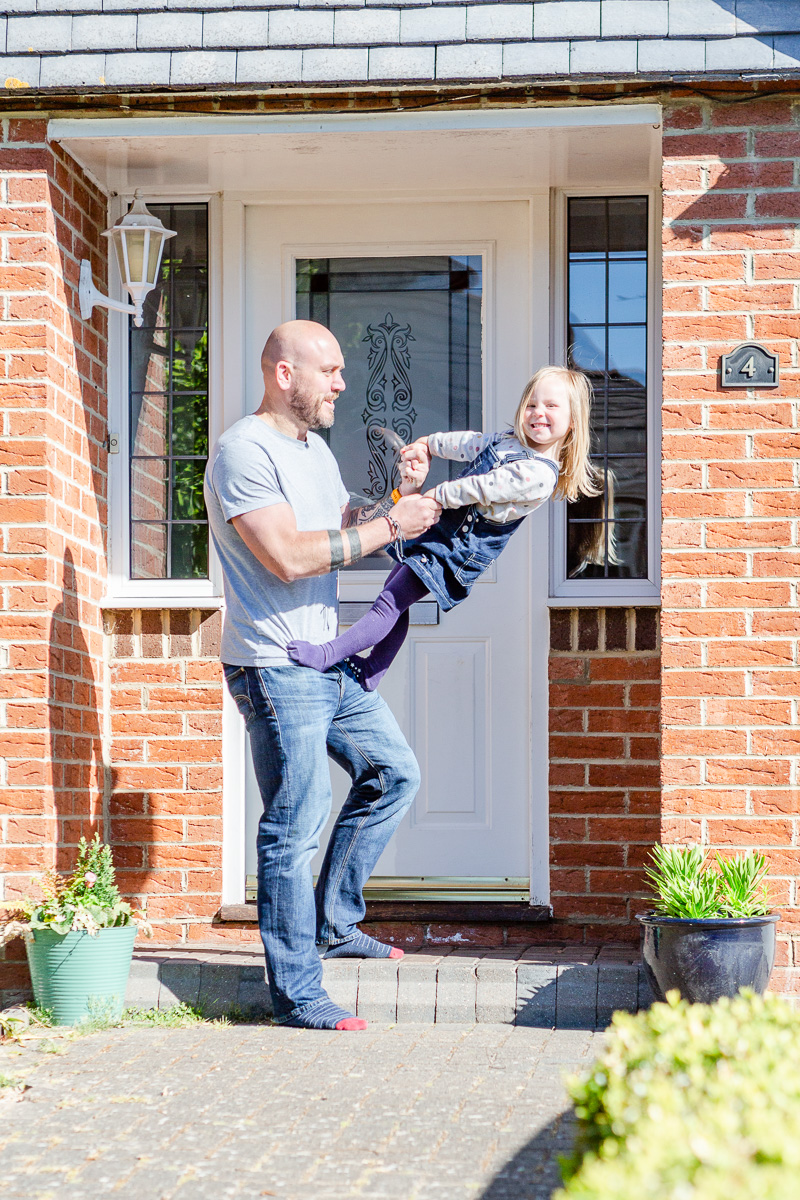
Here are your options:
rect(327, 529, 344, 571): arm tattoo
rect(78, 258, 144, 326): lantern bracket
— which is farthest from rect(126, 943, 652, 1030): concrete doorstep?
rect(78, 258, 144, 326): lantern bracket

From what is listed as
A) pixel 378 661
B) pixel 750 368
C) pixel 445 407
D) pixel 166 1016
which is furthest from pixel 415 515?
pixel 166 1016

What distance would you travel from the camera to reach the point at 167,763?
5.43 m

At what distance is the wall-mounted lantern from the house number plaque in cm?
217

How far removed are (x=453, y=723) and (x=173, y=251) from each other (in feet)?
7.43

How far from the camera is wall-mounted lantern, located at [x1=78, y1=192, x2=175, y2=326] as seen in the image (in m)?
5.16

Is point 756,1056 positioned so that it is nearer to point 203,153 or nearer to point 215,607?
point 215,607

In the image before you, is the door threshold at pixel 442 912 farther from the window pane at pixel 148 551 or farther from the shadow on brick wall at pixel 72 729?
the window pane at pixel 148 551

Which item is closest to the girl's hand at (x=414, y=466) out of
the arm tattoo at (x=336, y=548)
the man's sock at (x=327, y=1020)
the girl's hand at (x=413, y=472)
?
the girl's hand at (x=413, y=472)

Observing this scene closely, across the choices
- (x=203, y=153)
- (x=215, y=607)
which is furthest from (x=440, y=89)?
(x=215, y=607)

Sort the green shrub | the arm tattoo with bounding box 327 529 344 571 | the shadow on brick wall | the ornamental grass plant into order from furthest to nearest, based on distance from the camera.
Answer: the shadow on brick wall
the arm tattoo with bounding box 327 529 344 571
the ornamental grass plant
the green shrub

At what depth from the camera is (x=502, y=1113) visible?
11.0 ft

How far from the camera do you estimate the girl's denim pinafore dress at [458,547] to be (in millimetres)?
4426

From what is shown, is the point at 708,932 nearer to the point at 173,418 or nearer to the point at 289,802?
the point at 289,802

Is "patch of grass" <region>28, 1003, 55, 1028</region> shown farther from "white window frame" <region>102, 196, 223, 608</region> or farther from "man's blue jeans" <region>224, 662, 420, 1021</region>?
"white window frame" <region>102, 196, 223, 608</region>
